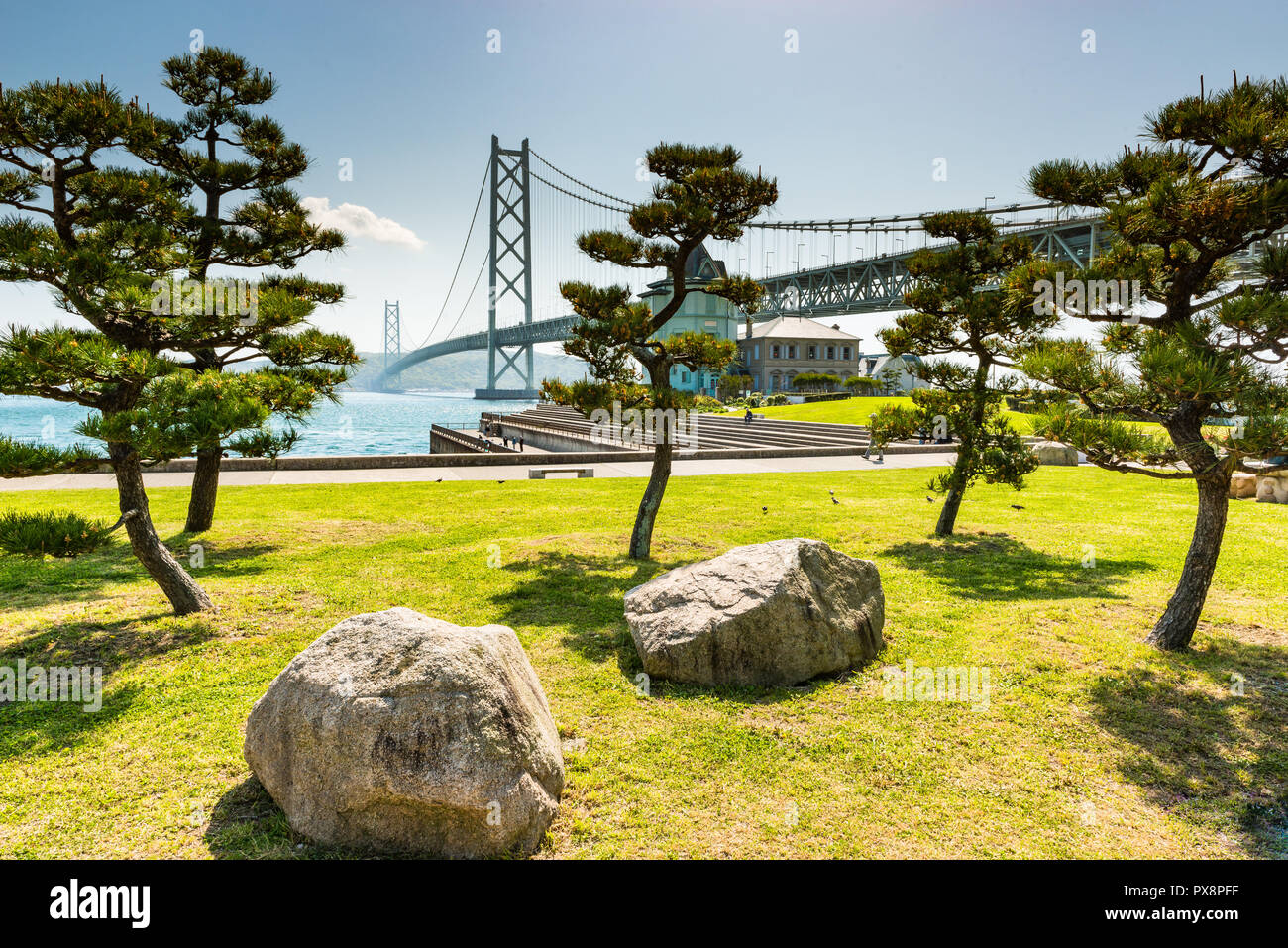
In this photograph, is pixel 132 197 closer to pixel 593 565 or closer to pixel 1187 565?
pixel 593 565

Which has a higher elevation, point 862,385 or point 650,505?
point 862,385

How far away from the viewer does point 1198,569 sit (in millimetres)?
6164

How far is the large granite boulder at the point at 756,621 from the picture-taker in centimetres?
576

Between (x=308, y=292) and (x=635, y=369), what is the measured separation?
5.36 meters

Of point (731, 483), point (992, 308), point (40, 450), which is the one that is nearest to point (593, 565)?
point (40, 450)

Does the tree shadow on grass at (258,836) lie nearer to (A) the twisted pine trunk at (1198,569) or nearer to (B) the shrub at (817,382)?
(A) the twisted pine trunk at (1198,569)

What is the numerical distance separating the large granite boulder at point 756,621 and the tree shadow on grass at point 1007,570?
2.93 meters

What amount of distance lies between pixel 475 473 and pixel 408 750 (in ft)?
56.2

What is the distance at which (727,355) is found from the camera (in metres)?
9.88

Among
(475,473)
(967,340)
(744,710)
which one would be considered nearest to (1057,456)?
(967,340)

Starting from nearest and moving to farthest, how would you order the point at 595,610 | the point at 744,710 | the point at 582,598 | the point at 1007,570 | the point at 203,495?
the point at 744,710
the point at 595,610
the point at 582,598
the point at 1007,570
the point at 203,495

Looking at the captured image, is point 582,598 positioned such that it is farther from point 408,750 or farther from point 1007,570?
point 1007,570

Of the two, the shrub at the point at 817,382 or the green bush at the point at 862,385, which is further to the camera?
the shrub at the point at 817,382

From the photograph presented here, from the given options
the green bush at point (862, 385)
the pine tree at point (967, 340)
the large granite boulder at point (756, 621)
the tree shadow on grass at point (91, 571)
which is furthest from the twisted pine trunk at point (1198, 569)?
the green bush at point (862, 385)
